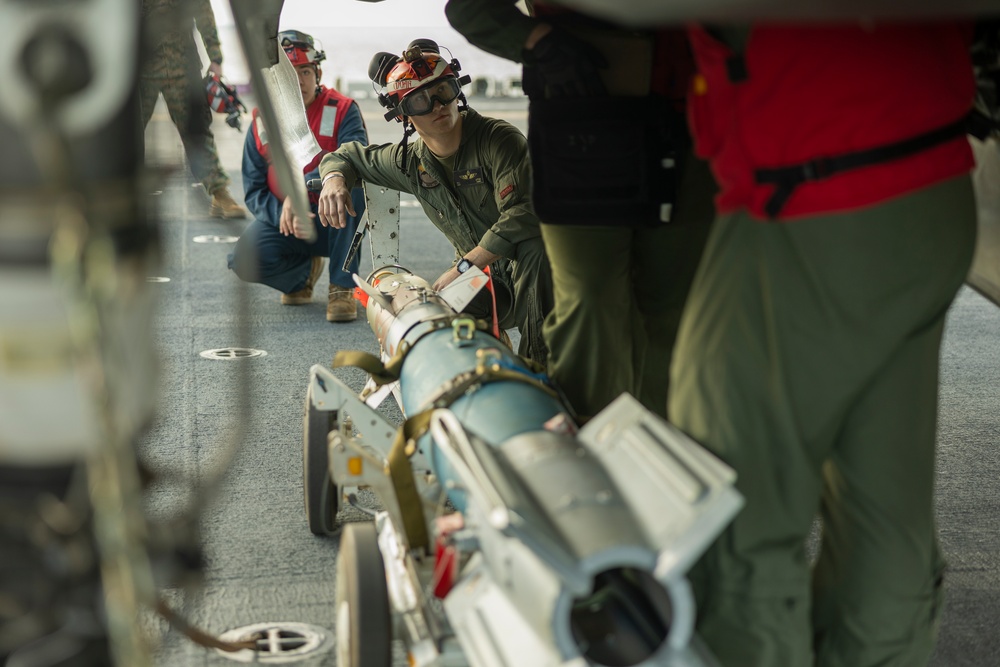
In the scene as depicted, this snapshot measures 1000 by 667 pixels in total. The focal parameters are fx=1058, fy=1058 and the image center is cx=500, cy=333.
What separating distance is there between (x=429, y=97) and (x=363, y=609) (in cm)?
233

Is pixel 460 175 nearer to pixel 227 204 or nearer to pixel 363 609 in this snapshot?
pixel 363 609

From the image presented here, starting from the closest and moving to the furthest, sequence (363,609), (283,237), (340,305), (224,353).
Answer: (363,609), (224,353), (340,305), (283,237)

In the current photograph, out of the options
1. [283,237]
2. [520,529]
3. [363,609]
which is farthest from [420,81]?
[520,529]

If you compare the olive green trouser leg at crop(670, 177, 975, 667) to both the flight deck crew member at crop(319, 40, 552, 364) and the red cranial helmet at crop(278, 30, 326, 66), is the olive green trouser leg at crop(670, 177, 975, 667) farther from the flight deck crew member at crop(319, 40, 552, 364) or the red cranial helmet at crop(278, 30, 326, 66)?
the red cranial helmet at crop(278, 30, 326, 66)

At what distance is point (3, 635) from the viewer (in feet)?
4.68

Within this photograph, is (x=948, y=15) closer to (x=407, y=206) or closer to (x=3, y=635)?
(x=3, y=635)

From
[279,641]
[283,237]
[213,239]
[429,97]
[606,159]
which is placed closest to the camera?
[606,159]

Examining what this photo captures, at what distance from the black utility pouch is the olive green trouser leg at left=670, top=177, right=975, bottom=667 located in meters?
0.46

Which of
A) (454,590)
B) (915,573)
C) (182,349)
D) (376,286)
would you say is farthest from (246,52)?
(182,349)

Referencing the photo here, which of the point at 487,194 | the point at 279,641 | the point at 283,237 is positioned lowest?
the point at 279,641

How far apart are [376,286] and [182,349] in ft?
5.29

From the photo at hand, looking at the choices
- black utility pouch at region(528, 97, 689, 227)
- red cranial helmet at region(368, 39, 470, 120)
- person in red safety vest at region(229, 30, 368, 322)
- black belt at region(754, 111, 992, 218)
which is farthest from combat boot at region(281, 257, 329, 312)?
black belt at region(754, 111, 992, 218)

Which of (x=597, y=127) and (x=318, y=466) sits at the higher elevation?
(x=597, y=127)

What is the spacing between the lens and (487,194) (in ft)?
13.3
